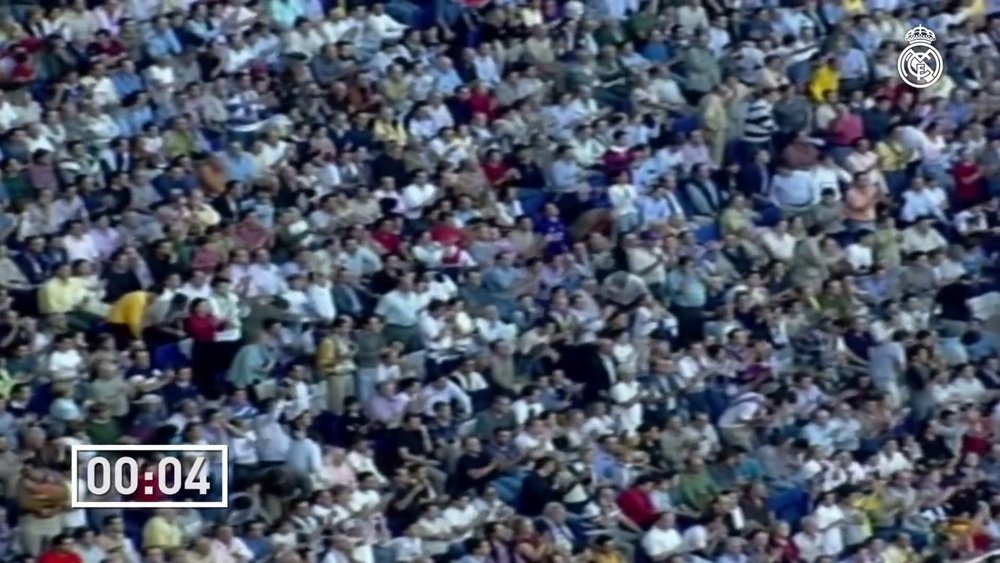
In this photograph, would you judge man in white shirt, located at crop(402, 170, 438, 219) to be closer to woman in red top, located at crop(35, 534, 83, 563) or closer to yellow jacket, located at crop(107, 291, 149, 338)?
yellow jacket, located at crop(107, 291, 149, 338)

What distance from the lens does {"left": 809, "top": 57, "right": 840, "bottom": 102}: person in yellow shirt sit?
98.4ft

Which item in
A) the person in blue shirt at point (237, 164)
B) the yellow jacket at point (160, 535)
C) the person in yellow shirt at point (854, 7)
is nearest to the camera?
the yellow jacket at point (160, 535)

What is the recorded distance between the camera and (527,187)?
92.1 ft

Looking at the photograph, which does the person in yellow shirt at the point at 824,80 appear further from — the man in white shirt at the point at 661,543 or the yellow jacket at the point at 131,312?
the yellow jacket at the point at 131,312

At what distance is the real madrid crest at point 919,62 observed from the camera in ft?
100

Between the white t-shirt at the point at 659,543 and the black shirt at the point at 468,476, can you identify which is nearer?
the white t-shirt at the point at 659,543

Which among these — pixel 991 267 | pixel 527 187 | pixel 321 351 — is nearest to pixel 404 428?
pixel 321 351

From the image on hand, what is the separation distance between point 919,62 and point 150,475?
9254mm

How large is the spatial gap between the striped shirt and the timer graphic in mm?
6464

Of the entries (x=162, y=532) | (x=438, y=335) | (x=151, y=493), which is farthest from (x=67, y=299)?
(x=438, y=335)

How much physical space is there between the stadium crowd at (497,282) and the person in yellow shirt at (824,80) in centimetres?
3

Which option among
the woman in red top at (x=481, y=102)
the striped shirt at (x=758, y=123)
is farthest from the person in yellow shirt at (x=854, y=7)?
the woman in red top at (x=481, y=102)

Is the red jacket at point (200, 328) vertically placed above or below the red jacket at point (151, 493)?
above

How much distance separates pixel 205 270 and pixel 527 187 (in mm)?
3272
